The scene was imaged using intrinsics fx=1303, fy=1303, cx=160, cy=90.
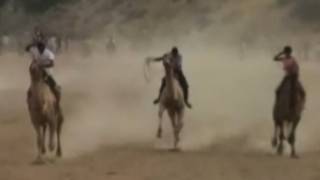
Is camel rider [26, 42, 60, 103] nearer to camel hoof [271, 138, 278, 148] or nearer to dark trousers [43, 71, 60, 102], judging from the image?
dark trousers [43, 71, 60, 102]

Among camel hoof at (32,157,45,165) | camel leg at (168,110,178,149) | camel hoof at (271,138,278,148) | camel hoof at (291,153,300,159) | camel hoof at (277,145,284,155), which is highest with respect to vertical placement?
camel leg at (168,110,178,149)

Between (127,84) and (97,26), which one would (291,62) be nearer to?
(127,84)

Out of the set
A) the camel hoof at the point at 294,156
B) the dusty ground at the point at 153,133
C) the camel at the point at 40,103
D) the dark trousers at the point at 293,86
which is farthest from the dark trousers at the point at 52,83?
the camel hoof at the point at 294,156

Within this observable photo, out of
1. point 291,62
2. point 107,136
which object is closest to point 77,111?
point 107,136

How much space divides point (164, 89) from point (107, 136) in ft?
12.7

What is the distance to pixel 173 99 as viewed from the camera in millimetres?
29906

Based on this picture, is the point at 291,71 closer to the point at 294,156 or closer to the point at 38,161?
the point at 294,156

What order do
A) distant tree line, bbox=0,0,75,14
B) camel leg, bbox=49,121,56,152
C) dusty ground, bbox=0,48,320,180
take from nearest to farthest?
dusty ground, bbox=0,48,320,180
camel leg, bbox=49,121,56,152
distant tree line, bbox=0,0,75,14

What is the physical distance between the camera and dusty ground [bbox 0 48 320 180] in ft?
84.1

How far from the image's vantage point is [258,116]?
38938 millimetres

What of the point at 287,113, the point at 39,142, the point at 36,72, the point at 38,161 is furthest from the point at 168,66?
the point at 36,72

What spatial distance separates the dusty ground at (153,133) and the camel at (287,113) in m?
0.47

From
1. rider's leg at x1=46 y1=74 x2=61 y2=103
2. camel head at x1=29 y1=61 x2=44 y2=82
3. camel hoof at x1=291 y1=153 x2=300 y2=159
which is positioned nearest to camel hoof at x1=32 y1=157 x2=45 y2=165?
rider's leg at x1=46 y1=74 x2=61 y2=103

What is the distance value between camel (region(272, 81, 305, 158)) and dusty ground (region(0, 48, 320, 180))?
473mm
